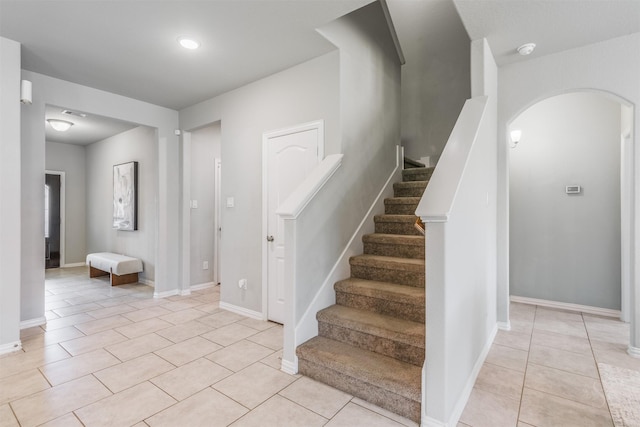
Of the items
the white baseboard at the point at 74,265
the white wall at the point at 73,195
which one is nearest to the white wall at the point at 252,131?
the white wall at the point at 73,195

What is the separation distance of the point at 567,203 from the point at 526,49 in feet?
7.03

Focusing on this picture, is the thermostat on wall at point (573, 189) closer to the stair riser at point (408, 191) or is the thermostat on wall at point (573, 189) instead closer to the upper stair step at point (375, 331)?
the stair riser at point (408, 191)

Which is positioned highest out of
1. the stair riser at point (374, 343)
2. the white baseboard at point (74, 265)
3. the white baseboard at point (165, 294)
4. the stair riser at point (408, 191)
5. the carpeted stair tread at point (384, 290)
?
the stair riser at point (408, 191)

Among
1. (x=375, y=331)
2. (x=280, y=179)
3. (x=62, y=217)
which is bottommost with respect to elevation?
(x=375, y=331)

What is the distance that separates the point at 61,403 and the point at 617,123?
5.90 meters

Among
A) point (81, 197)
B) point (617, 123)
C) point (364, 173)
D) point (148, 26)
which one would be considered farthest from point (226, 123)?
point (81, 197)

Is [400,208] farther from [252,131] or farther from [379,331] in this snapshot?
[252,131]

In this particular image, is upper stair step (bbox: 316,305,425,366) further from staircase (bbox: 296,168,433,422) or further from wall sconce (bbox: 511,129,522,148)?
wall sconce (bbox: 511,129,522,148)

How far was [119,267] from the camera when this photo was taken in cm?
516

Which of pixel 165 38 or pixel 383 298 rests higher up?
pixel 165 38

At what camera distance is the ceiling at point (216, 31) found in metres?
2.40

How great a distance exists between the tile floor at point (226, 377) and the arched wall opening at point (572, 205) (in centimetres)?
47

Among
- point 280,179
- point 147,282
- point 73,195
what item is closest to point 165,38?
point 280,179

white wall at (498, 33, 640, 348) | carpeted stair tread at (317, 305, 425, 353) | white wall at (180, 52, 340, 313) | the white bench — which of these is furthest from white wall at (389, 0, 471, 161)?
the white bench
